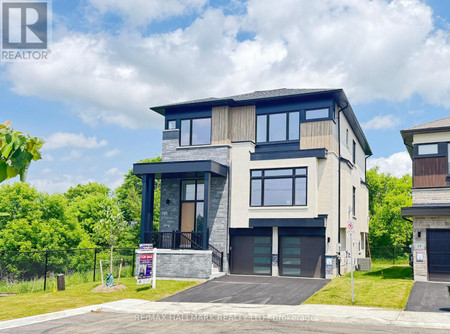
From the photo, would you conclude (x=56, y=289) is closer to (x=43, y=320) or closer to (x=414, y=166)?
(x=43, y=320)

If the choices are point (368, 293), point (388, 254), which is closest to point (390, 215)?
point (388, 254)

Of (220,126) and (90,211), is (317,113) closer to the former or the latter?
(220,126)

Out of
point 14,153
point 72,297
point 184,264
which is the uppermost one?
point 14,153

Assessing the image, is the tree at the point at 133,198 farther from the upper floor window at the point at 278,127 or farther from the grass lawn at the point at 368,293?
the grass lawn at the point at 368,293

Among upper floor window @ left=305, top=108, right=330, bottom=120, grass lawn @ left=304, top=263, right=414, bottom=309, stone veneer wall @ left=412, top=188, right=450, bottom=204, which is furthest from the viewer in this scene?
upper floor window @ left=305, top=108, right=330, bottom=120

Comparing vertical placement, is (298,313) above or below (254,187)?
below

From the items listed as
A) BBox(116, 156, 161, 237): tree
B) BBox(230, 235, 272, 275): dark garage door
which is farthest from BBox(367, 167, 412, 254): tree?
BBox(230, 235, 272, 275): dark garage door

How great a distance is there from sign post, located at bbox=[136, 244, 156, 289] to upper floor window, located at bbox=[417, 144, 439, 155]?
42.7ft

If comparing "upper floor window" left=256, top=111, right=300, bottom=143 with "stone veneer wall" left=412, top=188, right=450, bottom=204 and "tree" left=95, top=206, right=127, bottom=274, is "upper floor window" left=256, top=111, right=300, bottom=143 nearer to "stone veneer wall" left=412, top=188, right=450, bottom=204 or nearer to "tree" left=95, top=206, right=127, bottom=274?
"stone veneer wall" left=412, top=188, right=450, bottom=204

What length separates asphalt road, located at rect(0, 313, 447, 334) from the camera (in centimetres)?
1185

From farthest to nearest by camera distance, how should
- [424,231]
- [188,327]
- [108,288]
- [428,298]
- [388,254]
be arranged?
[388,254] → [424,231] → [108,288] → [428,298] → [188,327]

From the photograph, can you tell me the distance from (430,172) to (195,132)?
39.4ft

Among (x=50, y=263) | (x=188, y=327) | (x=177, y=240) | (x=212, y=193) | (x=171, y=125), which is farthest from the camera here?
(x=50, y=263)

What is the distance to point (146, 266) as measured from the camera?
20.0 metres
